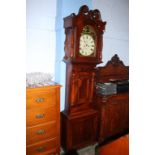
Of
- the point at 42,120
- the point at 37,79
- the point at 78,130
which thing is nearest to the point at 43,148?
the point at 42,120

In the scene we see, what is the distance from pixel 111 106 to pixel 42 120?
118cm

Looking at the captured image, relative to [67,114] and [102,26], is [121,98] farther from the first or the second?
[102,26]

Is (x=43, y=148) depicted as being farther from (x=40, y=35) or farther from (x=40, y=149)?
(x=40, y=35)

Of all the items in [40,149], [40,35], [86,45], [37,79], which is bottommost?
[40,149]

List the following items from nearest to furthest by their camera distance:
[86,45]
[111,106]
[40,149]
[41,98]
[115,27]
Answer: [41,98], [40,149], [86,45], [111,106], [115,27]

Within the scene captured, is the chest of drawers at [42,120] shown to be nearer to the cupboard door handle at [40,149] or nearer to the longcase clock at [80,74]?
the cupboard door handle at [40,149]

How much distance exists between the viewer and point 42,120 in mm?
2176

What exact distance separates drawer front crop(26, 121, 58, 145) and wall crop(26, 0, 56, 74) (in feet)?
2.56

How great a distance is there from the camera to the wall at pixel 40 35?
236cm

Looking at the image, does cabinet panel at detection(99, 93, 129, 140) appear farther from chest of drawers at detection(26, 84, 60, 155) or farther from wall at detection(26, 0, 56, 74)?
wall at detection(26, 0, 56, 74)
